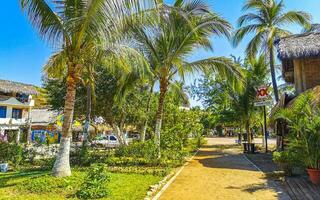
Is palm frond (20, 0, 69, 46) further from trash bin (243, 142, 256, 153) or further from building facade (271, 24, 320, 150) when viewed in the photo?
trash bin (243, 142, 256, 153)

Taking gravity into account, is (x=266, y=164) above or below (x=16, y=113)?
below

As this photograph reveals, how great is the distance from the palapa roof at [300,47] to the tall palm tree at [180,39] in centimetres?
271

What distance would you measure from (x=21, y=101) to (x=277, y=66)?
29710 millimetres

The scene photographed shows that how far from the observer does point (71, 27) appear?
822 centimetres

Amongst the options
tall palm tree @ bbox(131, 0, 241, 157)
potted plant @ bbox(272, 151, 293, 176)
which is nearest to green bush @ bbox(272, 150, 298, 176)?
potted plant @ bbox(272, 151, 293, 176)

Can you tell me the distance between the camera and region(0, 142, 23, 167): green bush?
12373 millimetres

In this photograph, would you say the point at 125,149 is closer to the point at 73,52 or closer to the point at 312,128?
the point at 73,52

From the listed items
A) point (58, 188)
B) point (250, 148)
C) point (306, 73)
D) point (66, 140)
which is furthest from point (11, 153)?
point (250, 148)

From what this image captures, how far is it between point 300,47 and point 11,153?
13814mm

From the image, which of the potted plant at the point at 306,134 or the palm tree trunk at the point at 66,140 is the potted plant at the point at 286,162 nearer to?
the potted plant at the point at 306,134

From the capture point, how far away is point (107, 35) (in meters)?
8.56

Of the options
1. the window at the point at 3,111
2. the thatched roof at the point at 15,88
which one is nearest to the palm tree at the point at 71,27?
the thatched roof at the point at 15,88

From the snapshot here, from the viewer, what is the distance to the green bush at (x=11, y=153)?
12.4m

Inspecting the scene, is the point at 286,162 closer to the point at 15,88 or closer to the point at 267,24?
the point at 267,24
